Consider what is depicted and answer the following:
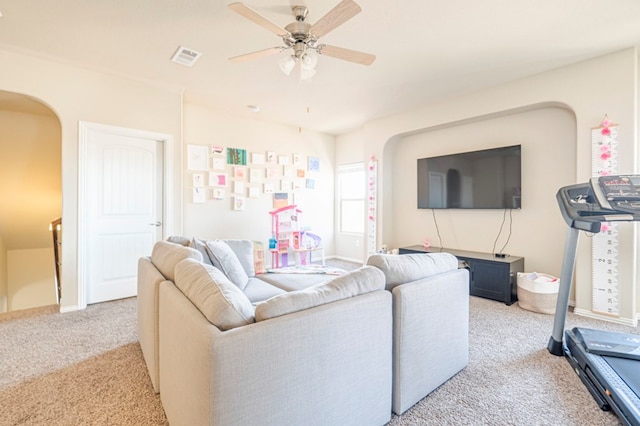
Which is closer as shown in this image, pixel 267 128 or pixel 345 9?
pixel 345 9

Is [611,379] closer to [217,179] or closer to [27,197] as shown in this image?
[217,179]

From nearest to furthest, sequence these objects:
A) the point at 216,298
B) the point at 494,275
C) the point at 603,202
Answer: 1. the point at 216,298
2. the point at 603,202
3. the point at 494,275

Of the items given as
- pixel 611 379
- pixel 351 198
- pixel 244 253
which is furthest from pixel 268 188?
pixel 611 379

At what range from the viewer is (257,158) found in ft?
16.7

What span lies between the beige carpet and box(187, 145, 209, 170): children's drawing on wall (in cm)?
237

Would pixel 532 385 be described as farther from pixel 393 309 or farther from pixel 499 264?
pixel 499 264

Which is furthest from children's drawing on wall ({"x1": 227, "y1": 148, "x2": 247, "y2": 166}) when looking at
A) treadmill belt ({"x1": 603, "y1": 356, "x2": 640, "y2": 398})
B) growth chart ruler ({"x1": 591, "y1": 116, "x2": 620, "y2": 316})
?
treadmill belt ({"x1": 603, "y1": 356, "x2": 640, "y2": 398})

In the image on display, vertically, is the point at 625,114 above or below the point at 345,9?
below

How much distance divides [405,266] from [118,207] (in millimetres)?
3497

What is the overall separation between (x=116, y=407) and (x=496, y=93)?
4679 millimetres

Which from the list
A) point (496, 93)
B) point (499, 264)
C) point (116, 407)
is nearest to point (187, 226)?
point (116, 407)

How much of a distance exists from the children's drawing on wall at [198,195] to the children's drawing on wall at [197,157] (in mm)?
330

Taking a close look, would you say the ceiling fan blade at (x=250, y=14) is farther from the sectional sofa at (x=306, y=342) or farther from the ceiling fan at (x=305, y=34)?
the sectional sofa at (x=306, y=342)

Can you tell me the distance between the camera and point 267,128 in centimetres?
525
